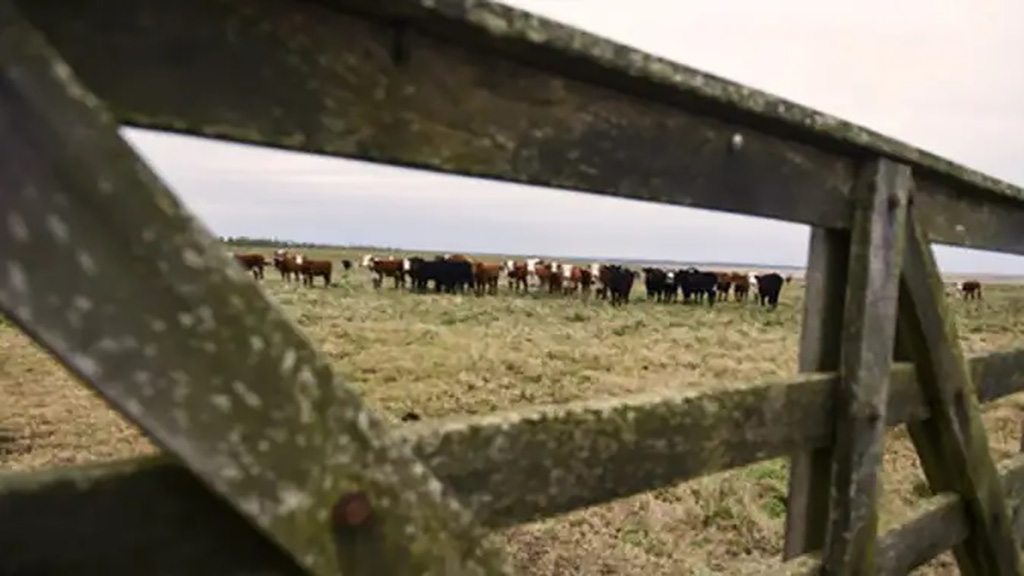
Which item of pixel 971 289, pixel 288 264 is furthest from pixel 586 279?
pixel 971 289

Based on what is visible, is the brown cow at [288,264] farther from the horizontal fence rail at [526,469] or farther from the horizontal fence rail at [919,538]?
the horizontal fence rail at [526,469]

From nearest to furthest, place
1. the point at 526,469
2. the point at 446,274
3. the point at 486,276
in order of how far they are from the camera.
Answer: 1. the point at 526,469
2. the point at 446,274
3. the point at 486,276

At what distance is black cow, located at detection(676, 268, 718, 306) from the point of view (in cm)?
3991

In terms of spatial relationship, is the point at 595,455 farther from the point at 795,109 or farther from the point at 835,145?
the point at 835,145

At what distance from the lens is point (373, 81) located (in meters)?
1.26

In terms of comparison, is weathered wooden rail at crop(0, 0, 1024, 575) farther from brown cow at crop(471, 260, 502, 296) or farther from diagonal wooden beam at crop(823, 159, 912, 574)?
brown cow at crop(471, 260, 502, 296)

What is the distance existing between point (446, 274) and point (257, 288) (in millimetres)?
39011

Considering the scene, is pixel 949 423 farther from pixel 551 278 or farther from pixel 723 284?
pixel 723 284

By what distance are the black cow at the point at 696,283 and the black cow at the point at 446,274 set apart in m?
10.2

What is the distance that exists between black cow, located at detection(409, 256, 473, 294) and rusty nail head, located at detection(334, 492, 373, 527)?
38.2 meters

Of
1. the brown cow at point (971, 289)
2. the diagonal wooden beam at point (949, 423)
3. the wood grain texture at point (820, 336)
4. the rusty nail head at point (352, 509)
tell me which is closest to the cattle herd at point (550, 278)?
the brown cow at point (971, 289)

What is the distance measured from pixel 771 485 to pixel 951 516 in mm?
3429

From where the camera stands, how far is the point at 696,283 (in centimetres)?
4031

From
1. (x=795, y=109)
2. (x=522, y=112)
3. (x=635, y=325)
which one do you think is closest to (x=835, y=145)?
(x=795, y=109)
